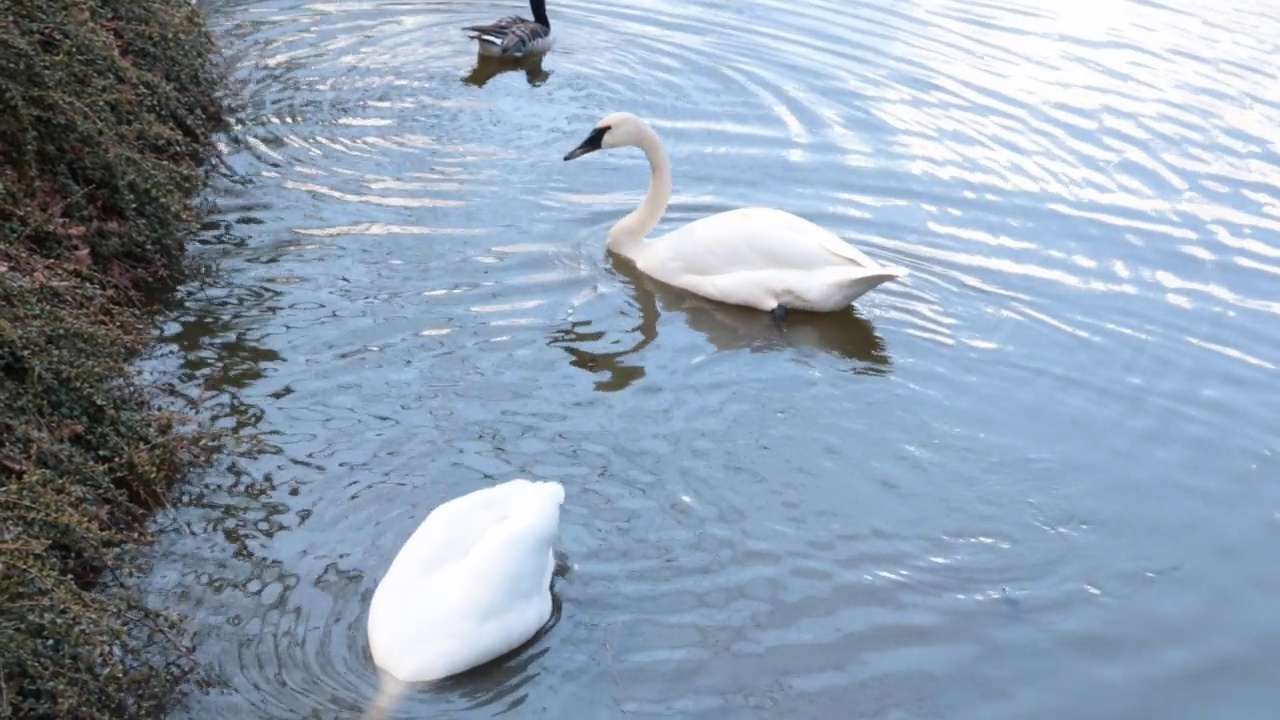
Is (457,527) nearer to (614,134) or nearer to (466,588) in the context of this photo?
(466,588)

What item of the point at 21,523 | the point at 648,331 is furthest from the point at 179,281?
the point at 21,523

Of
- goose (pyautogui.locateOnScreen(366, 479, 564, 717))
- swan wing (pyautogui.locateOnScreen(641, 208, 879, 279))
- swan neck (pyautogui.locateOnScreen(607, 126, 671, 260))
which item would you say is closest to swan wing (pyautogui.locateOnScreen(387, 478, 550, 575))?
goose (pyautogui.locateOnScreen(366, 479, 564, 717))

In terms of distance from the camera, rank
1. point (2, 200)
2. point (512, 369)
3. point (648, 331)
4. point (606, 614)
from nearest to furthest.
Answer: point (606, 614) < point (2, 200) < point (512, 369) < point (648, 331)

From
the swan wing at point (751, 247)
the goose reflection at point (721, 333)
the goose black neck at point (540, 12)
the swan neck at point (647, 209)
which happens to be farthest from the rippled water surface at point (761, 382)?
the goose black neck at point (540, 12)

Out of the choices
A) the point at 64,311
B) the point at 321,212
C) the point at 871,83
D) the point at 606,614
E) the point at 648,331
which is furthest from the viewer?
the point at 871,83

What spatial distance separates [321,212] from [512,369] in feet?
6.96

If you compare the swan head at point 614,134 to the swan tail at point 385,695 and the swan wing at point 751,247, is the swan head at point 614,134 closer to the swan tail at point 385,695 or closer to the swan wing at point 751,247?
the swan wing at point 751,247

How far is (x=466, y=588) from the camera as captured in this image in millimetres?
4836

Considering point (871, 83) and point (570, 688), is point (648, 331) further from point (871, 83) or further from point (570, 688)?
point (871, 83)

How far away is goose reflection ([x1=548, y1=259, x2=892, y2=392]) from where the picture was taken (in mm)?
7277

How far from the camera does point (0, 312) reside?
5277 mm

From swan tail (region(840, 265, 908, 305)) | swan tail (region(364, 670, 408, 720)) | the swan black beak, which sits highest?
the swan black beak

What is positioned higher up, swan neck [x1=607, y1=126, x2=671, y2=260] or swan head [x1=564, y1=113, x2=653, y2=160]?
swan head [x1=564, y1=113, x2=653, y2=160]

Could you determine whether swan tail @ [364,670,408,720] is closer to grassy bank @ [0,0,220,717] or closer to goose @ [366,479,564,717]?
goose @ [366,479,564,717]
